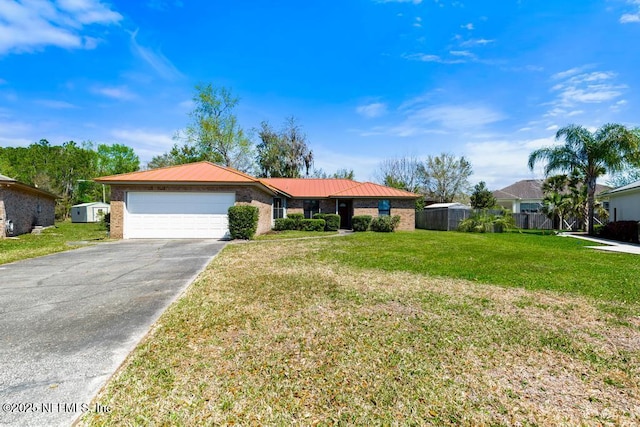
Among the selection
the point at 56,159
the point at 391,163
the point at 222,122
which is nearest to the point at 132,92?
the point at 222,122

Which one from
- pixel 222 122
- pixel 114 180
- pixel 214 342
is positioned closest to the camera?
pixel 214 342

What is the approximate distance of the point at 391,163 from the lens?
40781 millimetres

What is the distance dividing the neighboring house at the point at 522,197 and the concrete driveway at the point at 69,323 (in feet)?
112

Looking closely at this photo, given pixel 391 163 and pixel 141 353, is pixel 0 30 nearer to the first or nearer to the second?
pixel 141 353

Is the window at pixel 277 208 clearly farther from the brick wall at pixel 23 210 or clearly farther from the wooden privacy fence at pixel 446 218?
the brick wall at pixel 23 210

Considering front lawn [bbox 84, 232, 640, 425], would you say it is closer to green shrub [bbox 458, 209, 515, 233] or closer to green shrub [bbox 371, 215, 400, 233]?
green shrub [bbox 371, 215, 400, 233]

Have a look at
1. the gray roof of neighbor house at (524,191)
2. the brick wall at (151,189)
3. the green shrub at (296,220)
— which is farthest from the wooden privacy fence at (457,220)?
the brick wall at (151,189)

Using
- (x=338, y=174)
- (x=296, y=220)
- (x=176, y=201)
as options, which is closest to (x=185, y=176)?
(x=176, y=201)

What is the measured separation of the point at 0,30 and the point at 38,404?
12.5 m

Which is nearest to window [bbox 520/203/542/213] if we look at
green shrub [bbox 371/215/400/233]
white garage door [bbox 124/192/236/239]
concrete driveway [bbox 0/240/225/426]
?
green shrub [bbox 371/215/400/233]

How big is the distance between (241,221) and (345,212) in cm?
1184

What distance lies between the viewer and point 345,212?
24.4 meters

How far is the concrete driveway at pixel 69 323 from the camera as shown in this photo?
7.90 feet

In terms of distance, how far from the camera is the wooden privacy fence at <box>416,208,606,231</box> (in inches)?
888
